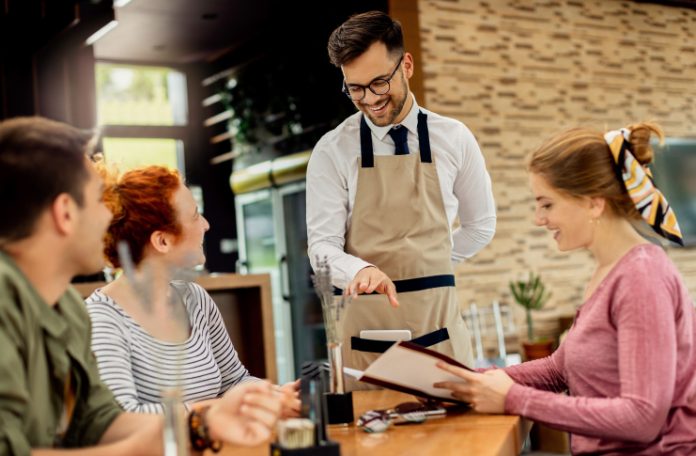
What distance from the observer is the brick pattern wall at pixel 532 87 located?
6852mm

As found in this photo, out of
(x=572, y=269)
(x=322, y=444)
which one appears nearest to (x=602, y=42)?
(x=572, y=269)

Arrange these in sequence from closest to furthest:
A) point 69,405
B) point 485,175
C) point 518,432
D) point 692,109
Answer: point 69,405
point 518,432
point 485,175
point 692,109

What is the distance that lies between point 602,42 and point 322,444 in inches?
284

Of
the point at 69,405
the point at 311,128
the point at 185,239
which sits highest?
the point at 311,128

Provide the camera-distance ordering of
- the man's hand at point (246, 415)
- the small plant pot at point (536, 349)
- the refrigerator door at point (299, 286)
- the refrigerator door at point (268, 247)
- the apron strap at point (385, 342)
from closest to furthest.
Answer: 1. the man's hand at point (246, 415)
2. the apron strap at point (385, 342)
3. the small plant pot at point (536, 349)
4. the refrigerator door at point (299, 286)
5. the refrigerator door at point (268, 247)

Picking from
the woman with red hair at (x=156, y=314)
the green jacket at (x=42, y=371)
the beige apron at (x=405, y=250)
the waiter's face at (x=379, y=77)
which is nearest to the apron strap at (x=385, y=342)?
the beige apron at (x=405, y=250)

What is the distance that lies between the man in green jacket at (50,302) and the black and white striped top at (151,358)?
→ 31 cm

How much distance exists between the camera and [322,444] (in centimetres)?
131

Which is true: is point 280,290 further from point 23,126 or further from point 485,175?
point 23,126

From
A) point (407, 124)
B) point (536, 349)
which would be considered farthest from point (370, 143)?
point (536, 349)

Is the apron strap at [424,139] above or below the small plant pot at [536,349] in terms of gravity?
above

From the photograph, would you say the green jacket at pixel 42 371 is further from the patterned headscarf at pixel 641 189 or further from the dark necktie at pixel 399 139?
the dark necktie at pixel 399 139

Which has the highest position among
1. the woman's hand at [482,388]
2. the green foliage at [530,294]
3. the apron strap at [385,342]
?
the apron strap at [385,342]

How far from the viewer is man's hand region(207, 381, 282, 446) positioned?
4.24 ft
